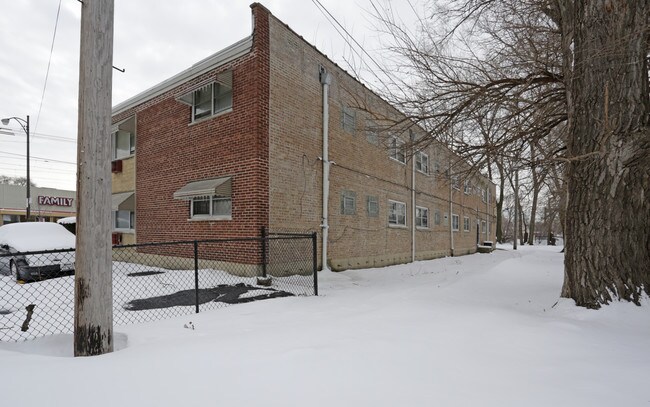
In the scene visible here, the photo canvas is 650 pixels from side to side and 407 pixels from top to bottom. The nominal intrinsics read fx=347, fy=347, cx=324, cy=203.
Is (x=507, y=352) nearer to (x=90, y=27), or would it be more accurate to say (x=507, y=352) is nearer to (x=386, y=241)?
(x=90, y=27)

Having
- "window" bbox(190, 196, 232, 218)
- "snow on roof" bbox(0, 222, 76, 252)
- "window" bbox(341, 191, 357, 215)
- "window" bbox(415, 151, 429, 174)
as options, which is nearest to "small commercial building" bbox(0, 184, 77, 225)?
"snow on roof" bbox(0, 222, 76, 252)

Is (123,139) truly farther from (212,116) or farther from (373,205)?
(373,205)

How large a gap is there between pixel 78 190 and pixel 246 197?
5362 millimetres

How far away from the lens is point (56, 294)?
7129mm

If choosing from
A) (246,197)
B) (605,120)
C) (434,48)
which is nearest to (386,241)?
(246,197)

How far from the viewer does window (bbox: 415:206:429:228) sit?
16953mm

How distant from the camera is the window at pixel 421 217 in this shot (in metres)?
17.0

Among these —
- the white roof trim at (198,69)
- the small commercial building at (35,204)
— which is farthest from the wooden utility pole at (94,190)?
the small commercial building at (35,204)

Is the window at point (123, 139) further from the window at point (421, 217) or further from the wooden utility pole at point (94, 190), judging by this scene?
the window at point (421, 217)

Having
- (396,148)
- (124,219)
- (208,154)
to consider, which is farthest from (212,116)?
(124,219)

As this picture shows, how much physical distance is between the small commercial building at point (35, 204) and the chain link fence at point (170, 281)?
1098 inches

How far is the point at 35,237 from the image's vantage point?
32.3 feet

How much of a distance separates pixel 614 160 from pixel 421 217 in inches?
503

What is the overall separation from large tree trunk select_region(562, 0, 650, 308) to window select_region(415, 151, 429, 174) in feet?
40.3
